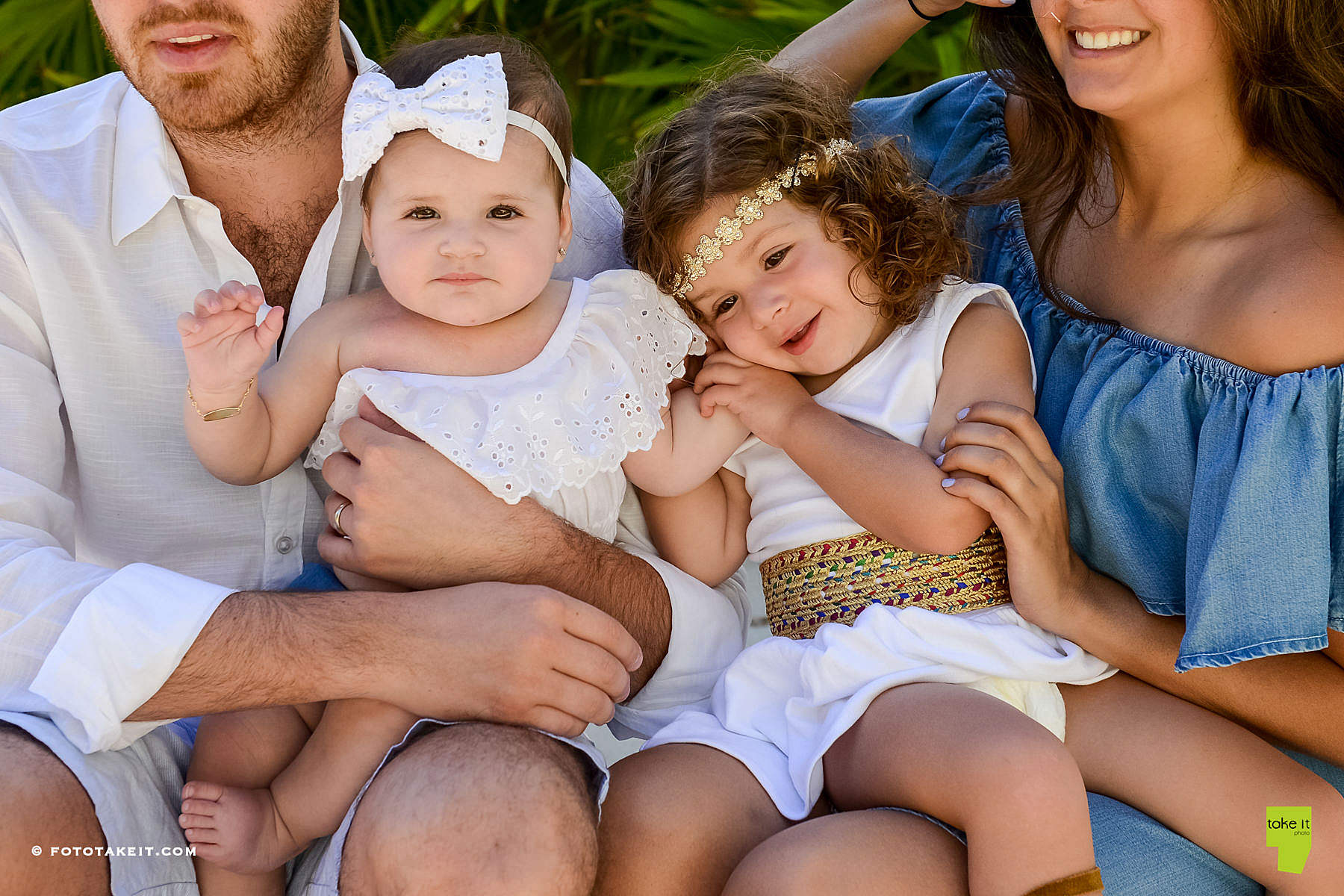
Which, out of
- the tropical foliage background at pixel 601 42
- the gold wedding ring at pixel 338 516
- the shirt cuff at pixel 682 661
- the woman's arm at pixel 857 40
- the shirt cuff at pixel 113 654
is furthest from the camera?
the tropical foliage background at pixel 601 42

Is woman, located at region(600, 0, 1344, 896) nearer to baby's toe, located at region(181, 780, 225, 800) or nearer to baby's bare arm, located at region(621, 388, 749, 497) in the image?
baby's bare arm, located at region(621, 388, 749, 497)

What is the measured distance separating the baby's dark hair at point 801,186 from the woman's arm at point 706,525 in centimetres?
37

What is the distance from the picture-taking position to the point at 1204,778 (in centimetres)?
182

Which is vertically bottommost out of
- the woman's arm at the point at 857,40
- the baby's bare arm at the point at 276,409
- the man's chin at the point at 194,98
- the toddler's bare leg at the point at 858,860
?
the toddler's bare leg at the point at 858,860

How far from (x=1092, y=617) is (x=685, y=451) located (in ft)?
2.52

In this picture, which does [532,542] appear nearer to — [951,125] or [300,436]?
[300,436]

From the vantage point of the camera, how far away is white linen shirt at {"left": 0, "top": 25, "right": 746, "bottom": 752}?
2135mm

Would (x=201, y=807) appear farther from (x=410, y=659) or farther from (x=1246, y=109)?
(x=1246, y=109)

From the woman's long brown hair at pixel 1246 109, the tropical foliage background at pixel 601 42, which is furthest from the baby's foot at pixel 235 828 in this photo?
the tropical foliage background at pixel 601 42

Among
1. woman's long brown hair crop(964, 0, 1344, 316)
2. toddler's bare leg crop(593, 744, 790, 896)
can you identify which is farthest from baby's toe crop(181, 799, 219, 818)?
woman's long brown hair crop(964, 0, 1344, 316)

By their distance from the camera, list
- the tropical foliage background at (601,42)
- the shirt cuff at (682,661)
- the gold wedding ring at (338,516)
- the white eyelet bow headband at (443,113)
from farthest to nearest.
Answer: the tropical foliage background at (601,42)
the shirt cuff at (682,661)
the gold wedding ring at (338,516)
the white eyelet bow headband at (443,113)

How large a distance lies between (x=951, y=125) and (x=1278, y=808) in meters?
1.57

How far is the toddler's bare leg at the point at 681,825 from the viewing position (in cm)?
174

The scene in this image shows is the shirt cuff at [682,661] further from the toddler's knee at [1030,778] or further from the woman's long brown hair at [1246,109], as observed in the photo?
the woman's long brown hair at [1246,109]
